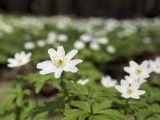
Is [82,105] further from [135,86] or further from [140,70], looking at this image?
[140,70]

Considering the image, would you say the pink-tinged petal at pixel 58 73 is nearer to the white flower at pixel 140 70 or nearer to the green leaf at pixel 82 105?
the green leaf at pixel 82 105

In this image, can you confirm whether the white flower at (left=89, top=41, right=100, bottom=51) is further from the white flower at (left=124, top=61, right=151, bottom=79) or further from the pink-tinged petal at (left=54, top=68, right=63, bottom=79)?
the pink-tinged petal at (left=54, top=68, right=63, bottom=79)

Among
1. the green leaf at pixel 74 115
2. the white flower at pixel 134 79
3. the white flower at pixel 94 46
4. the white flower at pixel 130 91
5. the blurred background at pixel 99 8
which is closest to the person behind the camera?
the green leaf at pixel 74 115

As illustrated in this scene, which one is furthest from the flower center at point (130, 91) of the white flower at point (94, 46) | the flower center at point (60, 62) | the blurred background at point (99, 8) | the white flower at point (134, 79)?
the blurred background at point (99, 8)

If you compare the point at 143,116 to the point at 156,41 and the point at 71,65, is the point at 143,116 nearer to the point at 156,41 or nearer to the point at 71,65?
the point at 71,65

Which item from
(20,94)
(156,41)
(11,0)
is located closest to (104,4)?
(11,0)
